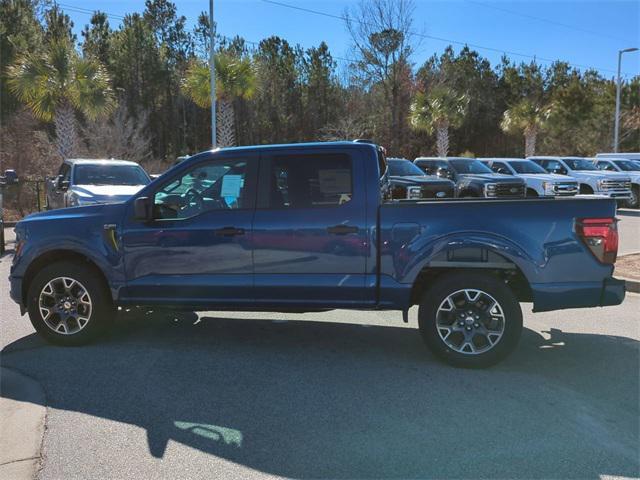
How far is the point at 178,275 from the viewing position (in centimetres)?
525

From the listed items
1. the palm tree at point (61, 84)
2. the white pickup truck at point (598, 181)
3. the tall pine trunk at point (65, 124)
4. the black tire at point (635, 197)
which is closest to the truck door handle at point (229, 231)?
the palm tree at point (61, 84)

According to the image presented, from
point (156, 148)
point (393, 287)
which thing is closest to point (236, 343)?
point (393, 287)

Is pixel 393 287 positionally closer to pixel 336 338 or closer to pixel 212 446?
pixel 336 338

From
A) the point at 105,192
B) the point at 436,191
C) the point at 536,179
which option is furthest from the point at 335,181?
the point at 536,179

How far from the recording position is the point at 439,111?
29328 millimetres

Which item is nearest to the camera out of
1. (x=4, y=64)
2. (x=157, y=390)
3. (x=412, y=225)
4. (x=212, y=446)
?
(x=212, y=446)

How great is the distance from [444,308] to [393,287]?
0.48 m

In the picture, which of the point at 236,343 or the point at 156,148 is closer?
the point at 236,343

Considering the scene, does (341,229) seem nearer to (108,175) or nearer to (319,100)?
(108,175)

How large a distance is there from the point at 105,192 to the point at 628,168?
20.4 meters

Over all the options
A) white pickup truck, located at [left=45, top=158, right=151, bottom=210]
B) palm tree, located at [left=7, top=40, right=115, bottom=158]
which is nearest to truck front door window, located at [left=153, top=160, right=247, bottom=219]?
white pickup truck, located at [left=45, top=158, right=151, bottom=210]

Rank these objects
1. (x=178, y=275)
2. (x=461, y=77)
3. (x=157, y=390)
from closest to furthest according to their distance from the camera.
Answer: (x=157, y=390)
(x=178, y=275)
(x=461, y=77)

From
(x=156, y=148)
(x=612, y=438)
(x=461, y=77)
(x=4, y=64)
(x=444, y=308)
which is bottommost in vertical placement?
(x=612, y=438)

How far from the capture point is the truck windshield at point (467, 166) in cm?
1761
